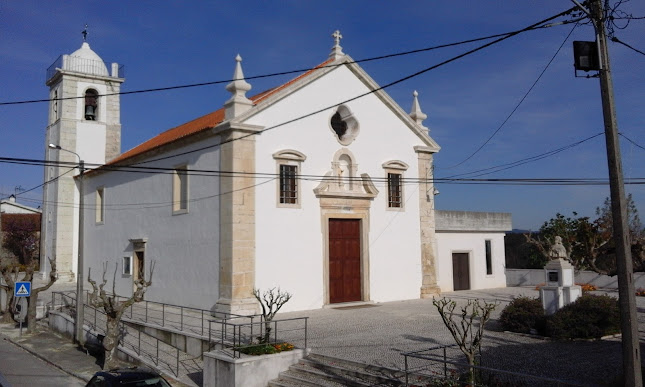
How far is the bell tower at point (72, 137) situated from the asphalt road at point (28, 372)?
14.0 m

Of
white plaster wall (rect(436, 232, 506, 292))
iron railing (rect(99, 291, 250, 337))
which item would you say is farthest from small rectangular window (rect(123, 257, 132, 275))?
white plaster wall (rect(436, 232, 506, 292))

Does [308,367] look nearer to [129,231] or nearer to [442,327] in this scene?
[442,327]

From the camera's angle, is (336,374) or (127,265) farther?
(127,265)

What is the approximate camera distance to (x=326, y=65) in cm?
2136

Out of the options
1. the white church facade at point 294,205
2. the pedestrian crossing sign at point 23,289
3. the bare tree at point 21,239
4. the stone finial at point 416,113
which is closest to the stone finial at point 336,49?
the white church facade at point 294,205

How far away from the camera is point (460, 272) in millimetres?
27500

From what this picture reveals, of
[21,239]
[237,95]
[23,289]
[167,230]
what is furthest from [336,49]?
[21,239]

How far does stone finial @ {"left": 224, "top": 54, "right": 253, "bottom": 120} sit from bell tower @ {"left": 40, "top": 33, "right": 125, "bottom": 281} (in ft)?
51.3

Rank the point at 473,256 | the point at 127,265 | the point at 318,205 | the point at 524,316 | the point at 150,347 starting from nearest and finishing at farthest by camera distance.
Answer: the point at 524,316 → the point at 150,347 → the point at 318,205 → the point at 127,265 → the point at 473,256

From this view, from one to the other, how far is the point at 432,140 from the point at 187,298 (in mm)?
12008

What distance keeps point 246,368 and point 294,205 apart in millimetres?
8670

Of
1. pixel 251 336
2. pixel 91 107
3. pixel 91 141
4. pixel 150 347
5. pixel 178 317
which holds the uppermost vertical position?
pixel 91 107

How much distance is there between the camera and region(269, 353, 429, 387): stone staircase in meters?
10.7

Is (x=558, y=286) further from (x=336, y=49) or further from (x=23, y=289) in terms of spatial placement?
(x=23, y=289)
